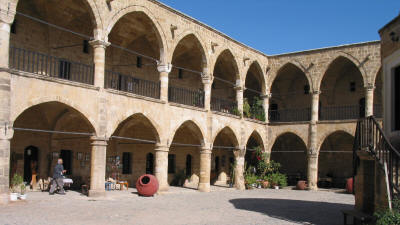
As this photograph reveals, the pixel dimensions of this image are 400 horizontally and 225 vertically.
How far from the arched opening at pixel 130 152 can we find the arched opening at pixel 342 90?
1023 centimetres

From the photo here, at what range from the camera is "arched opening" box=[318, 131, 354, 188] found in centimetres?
2448

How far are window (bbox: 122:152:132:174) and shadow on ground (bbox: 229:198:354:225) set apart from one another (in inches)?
241

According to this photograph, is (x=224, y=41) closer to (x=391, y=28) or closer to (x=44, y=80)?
(x=44, y=80)

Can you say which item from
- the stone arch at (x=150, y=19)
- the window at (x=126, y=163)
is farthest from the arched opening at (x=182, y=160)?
the stone arch at (x=150, y=19)

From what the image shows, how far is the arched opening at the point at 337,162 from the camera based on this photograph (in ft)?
80.3

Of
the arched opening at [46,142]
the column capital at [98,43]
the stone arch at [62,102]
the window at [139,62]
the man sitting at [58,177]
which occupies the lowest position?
the man sitting at [58,177]

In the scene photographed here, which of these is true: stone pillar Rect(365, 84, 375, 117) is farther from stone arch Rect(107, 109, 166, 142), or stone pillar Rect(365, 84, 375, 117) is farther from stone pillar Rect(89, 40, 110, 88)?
stone pillar Rect(89, 40, 110, 88)

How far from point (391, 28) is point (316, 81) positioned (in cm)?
1315

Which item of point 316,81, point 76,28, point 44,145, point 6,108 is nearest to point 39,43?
point 76,28

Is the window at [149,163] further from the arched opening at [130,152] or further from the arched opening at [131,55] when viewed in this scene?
the arched opening at [131,55]

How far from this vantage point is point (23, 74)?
12.2 metres

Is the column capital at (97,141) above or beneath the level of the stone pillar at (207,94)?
beneath

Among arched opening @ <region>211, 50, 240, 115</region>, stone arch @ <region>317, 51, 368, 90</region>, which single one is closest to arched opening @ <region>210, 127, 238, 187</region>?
arched opening @ <region>211, 50, 240, 115</region>

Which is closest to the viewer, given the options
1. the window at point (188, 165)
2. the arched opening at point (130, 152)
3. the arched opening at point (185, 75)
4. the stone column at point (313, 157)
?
the arched opening at point (130, 152)
